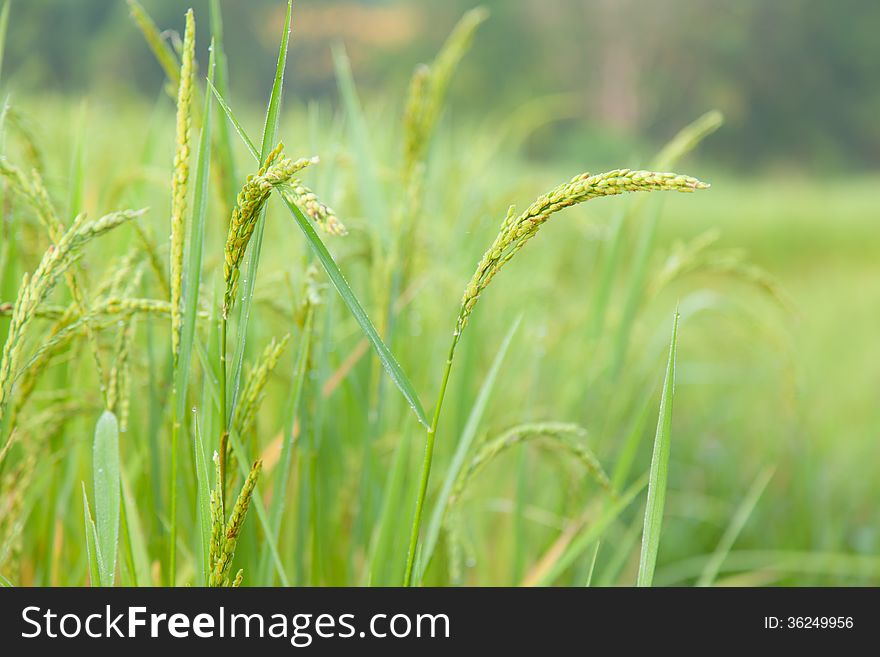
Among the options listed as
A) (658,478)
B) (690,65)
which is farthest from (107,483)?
(690,65)

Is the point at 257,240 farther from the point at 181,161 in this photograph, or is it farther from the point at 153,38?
the point at 153,38

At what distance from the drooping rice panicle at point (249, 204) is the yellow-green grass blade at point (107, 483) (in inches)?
3.5

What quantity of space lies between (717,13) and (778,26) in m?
0.76

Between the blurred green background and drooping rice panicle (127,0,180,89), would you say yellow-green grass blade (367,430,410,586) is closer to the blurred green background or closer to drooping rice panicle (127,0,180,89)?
the blurred green background

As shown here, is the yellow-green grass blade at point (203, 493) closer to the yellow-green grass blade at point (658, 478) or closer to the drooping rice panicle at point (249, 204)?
the drooping rice panicle at point (249, 204)

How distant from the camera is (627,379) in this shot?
993 mm

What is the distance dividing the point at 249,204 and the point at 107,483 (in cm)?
16

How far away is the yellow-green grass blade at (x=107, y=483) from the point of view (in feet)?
1.18

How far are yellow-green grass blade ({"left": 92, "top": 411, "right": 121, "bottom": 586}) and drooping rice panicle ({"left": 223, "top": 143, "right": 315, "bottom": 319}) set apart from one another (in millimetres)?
89

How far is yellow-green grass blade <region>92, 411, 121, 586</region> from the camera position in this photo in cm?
36

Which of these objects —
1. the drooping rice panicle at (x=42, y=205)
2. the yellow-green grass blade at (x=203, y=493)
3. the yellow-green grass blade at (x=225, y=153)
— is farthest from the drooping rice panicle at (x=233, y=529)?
the yellow-green grass blade at (x=225, y=153)
